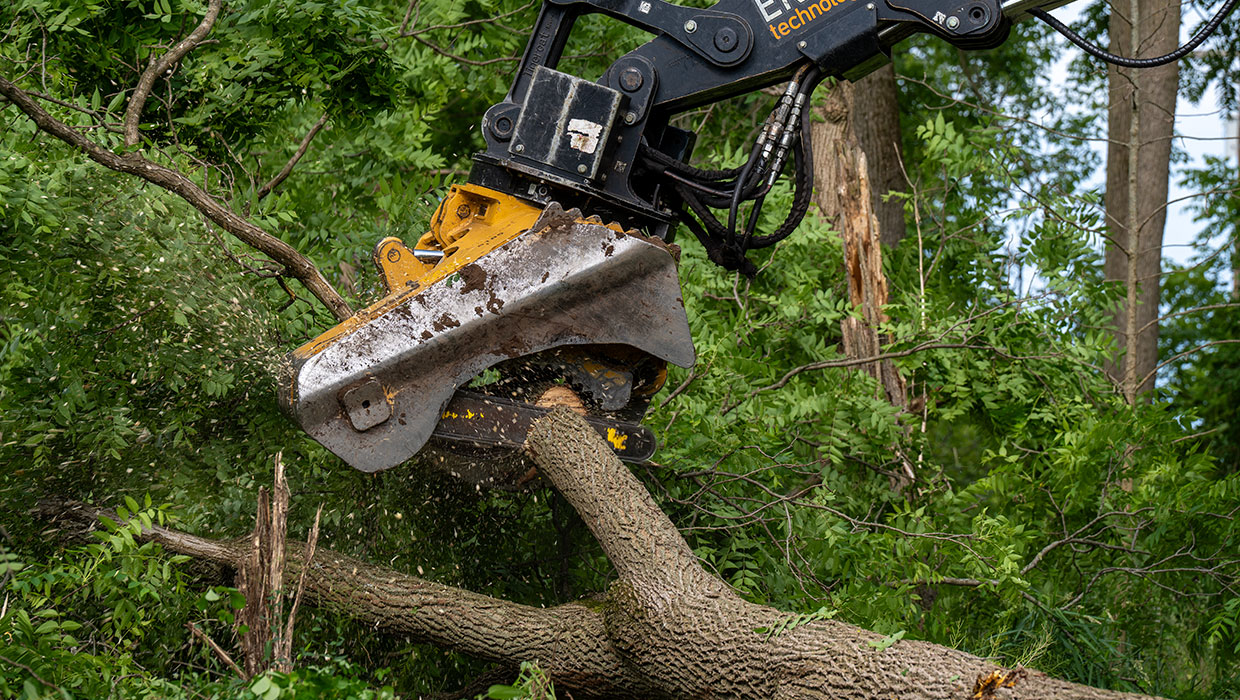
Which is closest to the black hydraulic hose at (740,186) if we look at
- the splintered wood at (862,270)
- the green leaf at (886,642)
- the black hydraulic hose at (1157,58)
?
the black hydraulic hose at (1157,58)

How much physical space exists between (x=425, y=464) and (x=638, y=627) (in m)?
1.13

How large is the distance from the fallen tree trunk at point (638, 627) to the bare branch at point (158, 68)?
1577mm

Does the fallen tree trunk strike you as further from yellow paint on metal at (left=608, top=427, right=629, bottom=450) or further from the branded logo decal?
the branded logo decal

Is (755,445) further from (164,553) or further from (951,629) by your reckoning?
(164,553)

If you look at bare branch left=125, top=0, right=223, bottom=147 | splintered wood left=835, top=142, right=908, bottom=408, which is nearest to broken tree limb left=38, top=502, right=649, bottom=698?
bare branch left=125, top=0, right=223, bottom=147

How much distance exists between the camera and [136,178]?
14.8 feet

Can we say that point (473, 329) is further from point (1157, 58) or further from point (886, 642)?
point (1157, 58)

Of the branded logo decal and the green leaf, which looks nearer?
the green leaf

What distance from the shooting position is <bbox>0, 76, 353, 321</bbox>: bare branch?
4.23m

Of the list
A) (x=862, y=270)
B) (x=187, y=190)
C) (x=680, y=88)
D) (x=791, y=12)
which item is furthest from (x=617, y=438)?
(x=862, y=270)

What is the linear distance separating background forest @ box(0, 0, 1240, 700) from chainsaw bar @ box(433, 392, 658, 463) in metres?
0.53

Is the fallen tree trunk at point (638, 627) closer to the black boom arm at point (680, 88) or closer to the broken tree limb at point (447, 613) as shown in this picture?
the broken tree limb at point (447, 613)

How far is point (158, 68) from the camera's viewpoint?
4867 millimetres

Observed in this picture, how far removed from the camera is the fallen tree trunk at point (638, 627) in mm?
2822
